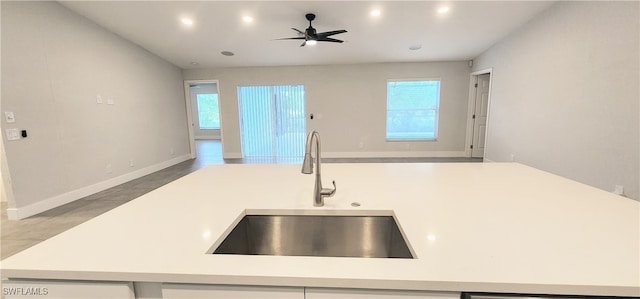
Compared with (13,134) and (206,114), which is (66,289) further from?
(206,114)

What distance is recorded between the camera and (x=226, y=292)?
0.64 meters

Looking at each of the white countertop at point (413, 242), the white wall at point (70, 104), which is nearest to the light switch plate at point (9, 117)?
the white wall at point (70, 104)

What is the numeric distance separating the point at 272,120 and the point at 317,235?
5.58m

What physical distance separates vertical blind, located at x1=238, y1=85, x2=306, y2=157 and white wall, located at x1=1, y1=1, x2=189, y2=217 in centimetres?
203

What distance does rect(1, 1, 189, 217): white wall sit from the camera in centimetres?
288

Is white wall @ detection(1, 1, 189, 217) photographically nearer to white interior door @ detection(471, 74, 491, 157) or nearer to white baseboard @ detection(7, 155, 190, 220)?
white baseboard @ detection(7, 155, 190, 220)

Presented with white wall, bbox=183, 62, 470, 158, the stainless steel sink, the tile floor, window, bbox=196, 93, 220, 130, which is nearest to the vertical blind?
white wall, bbox=183, 62, 470, 158

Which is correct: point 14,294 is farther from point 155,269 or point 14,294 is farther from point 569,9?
point 569,9

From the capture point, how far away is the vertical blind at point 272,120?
6277 mm

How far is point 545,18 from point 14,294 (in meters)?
5.44

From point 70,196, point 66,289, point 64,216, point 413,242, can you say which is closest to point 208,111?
point 70,196

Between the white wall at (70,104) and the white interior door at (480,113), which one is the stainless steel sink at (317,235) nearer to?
the white wall at (70,104)

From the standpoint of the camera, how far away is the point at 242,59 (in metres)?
5.57

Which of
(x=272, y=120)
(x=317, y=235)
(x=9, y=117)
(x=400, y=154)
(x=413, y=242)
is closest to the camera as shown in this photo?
(x=413, y=242)
